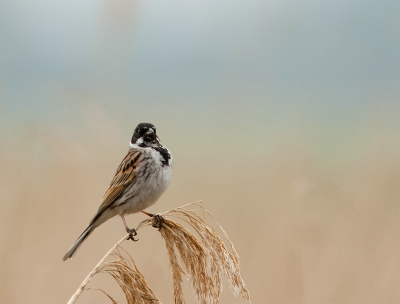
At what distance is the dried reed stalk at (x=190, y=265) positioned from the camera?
2266 mm

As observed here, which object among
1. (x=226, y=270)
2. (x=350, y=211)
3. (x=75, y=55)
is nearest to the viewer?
(x=226, y=270)

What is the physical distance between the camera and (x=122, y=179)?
13.0 ft

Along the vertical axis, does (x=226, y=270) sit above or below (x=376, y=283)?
above

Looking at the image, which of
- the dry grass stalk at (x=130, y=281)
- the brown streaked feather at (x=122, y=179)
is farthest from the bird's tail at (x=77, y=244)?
the dry grass stalk at (x=130, y=281)

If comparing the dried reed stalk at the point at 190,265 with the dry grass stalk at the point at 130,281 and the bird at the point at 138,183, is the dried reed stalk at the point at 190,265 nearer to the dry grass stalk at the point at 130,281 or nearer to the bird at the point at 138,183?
the dry grass stalk at the point at 130,281

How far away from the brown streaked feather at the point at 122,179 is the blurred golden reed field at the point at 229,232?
27 centimetres

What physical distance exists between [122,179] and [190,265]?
161 centimetres

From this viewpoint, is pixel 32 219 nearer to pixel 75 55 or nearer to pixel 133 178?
pixel 133 178

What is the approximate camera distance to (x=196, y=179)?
7.95m

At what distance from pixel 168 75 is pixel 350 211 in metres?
17.0

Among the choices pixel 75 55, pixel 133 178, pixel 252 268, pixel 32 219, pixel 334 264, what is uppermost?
pixel 75 55

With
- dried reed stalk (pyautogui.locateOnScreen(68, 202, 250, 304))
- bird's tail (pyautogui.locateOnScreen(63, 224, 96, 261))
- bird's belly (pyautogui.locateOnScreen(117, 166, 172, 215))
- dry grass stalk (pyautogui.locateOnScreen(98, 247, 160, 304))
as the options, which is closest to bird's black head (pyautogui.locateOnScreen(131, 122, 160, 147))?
bird's belly (pyautogui.locateOnScreen(117, 166, 172, 215))

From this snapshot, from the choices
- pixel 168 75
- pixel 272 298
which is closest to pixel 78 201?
pixel 272 298

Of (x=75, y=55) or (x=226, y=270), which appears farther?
(x=75, y=55)
